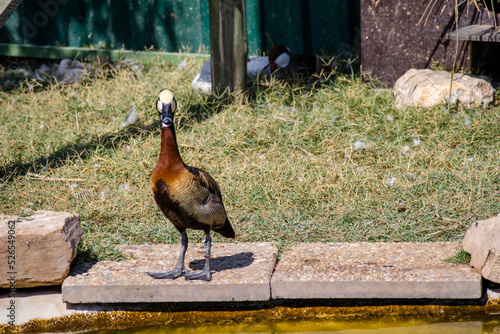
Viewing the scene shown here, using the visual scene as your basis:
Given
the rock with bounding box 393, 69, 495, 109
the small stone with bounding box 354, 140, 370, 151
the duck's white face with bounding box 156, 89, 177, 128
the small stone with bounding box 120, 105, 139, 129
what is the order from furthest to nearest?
1. the small stone with bounding box 120, 105, 139, 129
2. the rock with bounding box 393, 69, 495, 109
3. the small stone with bounding box 354, 140, 370, 151
4. the duck's white face with bounding box 156, 89, 177, 128

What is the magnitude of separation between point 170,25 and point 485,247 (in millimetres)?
5769

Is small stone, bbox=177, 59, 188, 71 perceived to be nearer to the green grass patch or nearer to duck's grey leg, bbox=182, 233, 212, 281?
duck's grey leg, bbox=182, 233, 212, 281

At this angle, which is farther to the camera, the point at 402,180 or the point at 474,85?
the point at 474,85

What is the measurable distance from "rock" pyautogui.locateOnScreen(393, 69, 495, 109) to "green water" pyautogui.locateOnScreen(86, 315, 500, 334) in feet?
9.45

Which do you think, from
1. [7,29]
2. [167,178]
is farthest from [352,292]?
[7,29]

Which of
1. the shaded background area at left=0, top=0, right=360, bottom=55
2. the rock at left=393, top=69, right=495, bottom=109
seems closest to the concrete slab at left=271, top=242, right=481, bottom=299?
the rock at left=393, top=69, right=495, bottom=109

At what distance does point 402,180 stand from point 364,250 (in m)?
1.22

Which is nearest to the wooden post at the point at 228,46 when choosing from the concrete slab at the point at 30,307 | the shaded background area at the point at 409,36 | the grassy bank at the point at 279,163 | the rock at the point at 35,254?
the grassy bank at the point at 279,163

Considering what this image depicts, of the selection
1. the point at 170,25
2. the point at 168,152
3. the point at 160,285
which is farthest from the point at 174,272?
the point at 170,25

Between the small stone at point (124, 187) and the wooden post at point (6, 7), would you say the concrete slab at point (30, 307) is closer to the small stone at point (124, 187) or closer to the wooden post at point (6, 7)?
the small stone at point (124, 187)

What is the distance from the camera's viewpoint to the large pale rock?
3.02 metres

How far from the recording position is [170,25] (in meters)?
7.76

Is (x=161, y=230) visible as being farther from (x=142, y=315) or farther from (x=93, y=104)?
(x=93, y=104)

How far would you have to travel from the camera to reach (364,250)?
356 cm
